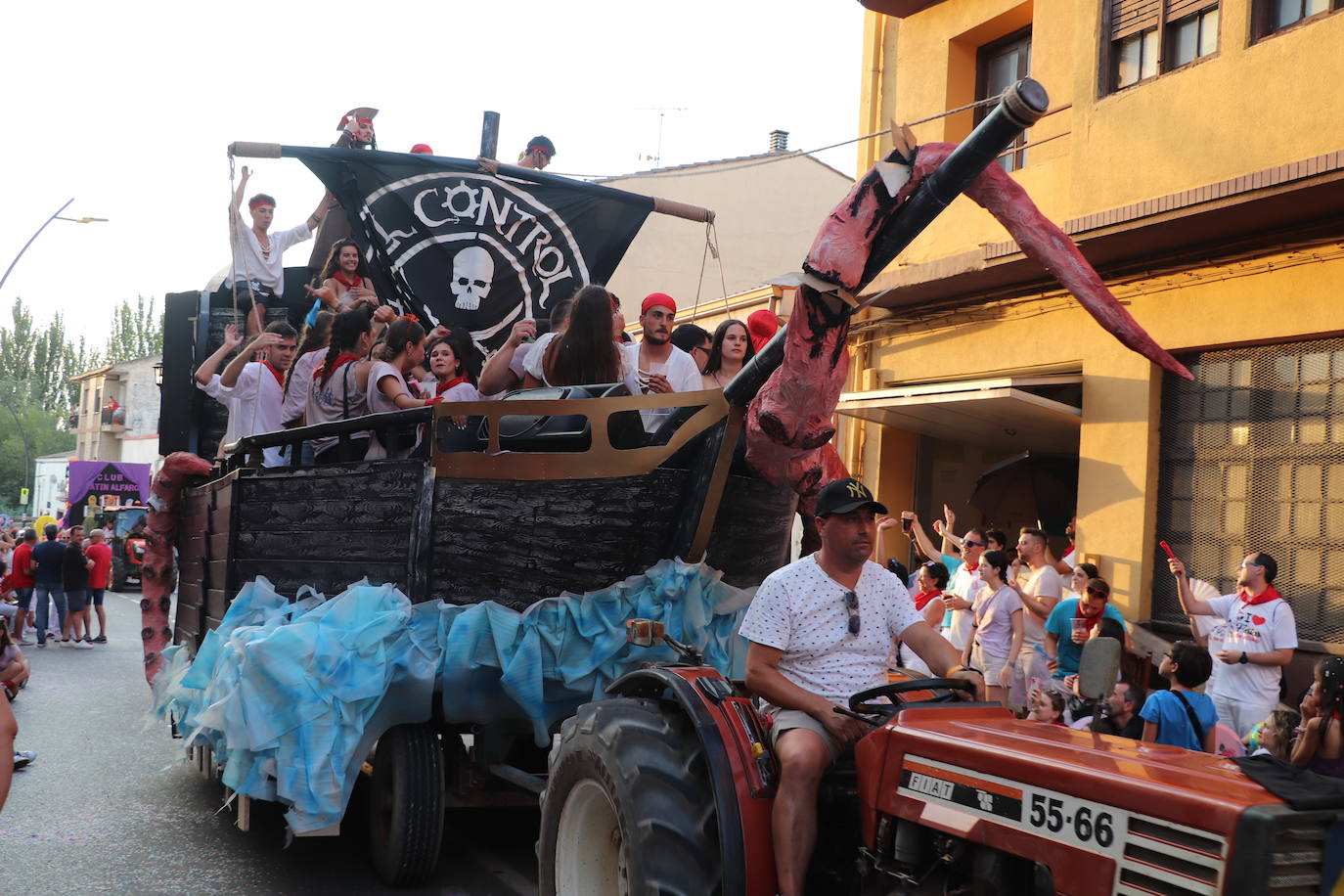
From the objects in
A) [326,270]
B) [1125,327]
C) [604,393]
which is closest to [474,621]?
[604,393]

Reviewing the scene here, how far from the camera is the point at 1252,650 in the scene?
8195 mm

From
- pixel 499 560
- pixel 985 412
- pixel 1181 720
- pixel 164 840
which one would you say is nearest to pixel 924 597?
pixel 985 412

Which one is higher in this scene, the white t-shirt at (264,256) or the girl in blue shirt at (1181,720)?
the white t-shirt at (264,256)

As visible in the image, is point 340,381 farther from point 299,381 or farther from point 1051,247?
point 1051,247

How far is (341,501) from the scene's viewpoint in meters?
6.24

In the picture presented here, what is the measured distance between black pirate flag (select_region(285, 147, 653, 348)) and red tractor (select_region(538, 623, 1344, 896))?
5280 millimetres

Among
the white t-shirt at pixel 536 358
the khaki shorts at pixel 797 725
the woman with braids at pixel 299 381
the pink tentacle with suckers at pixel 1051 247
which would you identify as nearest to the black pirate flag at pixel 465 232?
the woman with braids at pixel 299 381

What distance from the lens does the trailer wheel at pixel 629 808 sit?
3.85 metres

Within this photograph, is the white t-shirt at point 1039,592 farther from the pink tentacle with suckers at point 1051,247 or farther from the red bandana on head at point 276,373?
the red bandana on head at point 276,373

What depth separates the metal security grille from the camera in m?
9.65

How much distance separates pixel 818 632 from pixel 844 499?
446mm

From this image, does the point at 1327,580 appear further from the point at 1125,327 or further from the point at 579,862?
the point at 579,862

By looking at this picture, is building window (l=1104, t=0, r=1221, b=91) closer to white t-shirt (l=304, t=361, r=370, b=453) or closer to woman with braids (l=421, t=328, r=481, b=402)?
woman with braids (l=421, t=328, r=481, b=402)

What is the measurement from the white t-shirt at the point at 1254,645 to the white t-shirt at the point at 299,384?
20.2 ft
